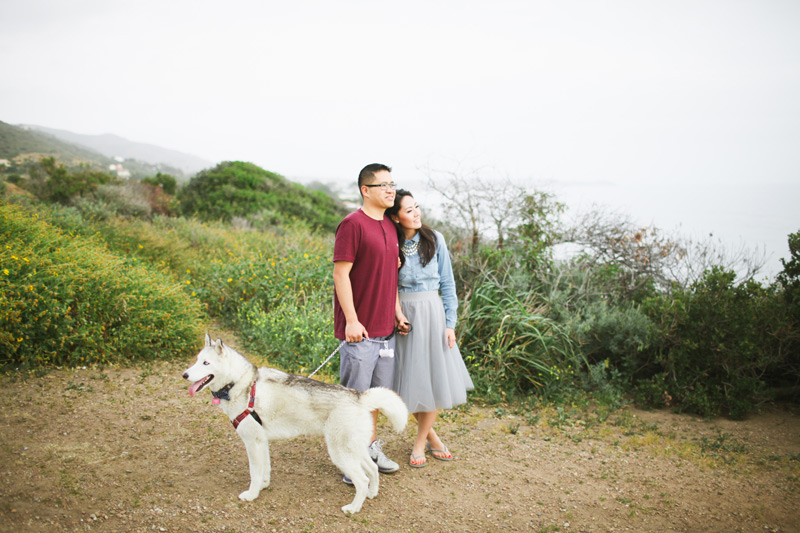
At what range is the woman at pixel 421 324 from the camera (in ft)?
11.5

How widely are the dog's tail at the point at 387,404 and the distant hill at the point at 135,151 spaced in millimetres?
22256

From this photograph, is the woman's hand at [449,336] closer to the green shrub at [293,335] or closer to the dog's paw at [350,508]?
the dog's paw at [350,508]

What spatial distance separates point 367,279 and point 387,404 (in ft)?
2.71

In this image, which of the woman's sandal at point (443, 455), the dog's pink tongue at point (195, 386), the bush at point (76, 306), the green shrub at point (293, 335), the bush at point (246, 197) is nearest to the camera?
the dog's pink tongue at point (195, 386)

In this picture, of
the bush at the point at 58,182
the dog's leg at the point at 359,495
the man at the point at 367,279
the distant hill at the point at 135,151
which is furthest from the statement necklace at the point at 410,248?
the distant hill at the point at 135,151

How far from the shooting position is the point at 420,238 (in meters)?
3.57

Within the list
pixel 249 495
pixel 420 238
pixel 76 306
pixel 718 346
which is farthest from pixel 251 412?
pixel 718 346

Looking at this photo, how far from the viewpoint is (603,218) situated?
297 inches

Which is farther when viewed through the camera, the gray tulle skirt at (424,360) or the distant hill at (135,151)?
the distant hill at (135,151)

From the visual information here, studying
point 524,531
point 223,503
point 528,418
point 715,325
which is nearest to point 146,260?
point 223,503

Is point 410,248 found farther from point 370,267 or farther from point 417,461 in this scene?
point 417,461

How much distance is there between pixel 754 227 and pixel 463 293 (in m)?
4.88

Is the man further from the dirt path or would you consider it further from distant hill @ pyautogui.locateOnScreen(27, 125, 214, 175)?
distant hill @ pyautogui.locateOnScreen(27, 125, 214, 175)

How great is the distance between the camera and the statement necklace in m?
3.54
